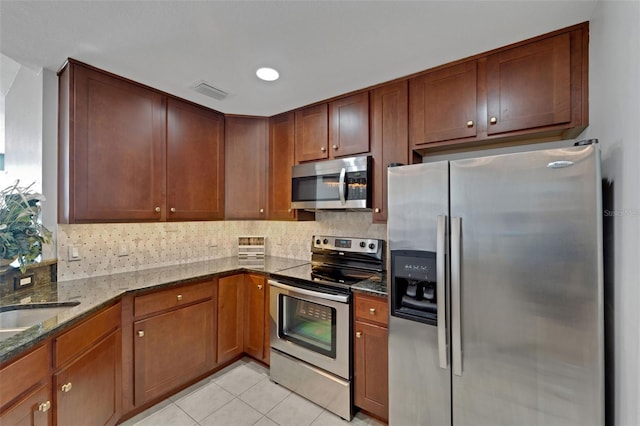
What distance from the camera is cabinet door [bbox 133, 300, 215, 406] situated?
1.97 m

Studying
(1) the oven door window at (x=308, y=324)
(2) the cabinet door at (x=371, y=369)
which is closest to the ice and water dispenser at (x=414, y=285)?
(2) the cabinet door at (x=371, y=369)

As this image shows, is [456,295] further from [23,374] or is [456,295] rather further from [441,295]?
[23,374]

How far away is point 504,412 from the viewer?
133 cm

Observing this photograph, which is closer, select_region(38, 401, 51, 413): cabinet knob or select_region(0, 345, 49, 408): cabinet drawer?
select_region(0, 345, 49, 408): cabinet drawer

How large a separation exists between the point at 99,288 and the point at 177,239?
2.95 ft

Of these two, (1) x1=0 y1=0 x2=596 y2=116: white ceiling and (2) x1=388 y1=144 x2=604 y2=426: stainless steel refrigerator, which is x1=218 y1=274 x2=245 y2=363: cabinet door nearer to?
(2) x1=388 y1=144 x2=604 y2=426: stainless steel refrigerator

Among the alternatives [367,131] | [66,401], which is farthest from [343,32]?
[66,401]

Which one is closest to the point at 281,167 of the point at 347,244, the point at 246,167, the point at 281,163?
the point at 281,163

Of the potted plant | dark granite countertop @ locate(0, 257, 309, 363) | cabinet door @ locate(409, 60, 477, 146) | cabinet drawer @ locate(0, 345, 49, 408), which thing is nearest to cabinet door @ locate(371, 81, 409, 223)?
cabinet door @ locate(409, 60, 477, 146)

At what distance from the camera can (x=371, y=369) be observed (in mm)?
1893

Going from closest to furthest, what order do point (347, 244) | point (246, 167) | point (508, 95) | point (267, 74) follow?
point (508, 95)
point (267, 74)
point (347, 244)
point (246, 167)

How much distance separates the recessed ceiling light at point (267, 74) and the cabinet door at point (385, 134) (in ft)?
2.55

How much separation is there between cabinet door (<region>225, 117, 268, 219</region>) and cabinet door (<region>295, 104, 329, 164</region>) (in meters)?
0.44

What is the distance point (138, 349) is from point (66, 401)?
0.55 metres
